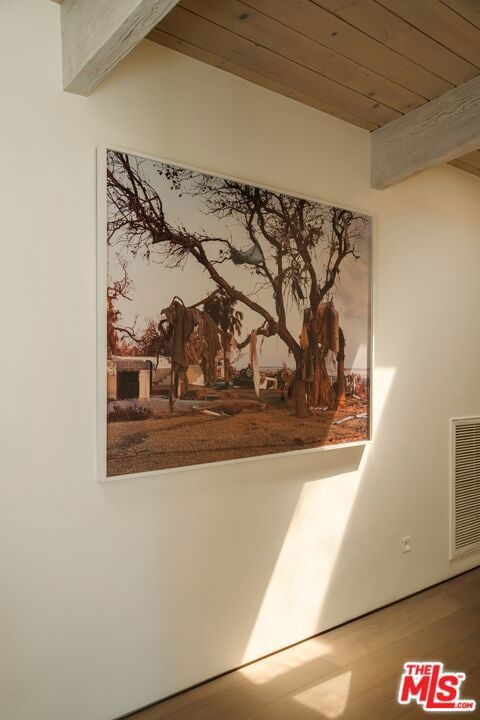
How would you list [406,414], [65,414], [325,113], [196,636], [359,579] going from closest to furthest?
1. [65,414]
2. [196,636]
3. [325,113]
4. [359,579]
5. [406,414]

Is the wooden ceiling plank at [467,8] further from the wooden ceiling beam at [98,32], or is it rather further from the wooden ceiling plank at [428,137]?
the wooden ceiling beam at [98,32]

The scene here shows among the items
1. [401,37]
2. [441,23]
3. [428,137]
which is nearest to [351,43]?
[401,37]

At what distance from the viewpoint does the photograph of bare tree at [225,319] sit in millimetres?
2010

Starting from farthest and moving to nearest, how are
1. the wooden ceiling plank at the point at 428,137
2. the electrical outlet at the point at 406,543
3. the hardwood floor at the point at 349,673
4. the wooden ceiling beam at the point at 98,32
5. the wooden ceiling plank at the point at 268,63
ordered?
1. the electrical outlet at the point at 406,543
2. the wooden ceiling plank at the point at 428,137
3. the hardwood floor at the point at 349,673
4. the wooden ceiling plank at the point at 268,63
5. the wooden ceiling beam at the point at 98,32

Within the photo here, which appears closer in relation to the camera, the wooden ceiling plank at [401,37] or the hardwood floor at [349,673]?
the wooden ceiling plank at [401,37]

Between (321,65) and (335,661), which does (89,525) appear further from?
(321,65)

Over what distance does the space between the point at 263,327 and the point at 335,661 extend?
1.48 m

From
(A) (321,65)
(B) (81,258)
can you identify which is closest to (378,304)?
(A) (321,65)

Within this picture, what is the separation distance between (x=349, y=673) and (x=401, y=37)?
98.4 inches

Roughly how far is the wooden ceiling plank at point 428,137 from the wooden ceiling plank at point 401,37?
0.11 metres

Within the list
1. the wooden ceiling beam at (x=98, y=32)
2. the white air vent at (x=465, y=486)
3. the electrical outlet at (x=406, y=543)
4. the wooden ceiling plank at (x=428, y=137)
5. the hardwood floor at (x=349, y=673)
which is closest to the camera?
the wooden ceiling beam at (x=98, y=32)

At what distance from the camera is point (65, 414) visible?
6.23 feet

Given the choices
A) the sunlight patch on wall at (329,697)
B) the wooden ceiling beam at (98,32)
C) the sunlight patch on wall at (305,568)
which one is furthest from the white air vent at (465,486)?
the wooden ceiling beam at (98,32)

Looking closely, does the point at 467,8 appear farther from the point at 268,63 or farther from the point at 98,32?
the point at 98,32
